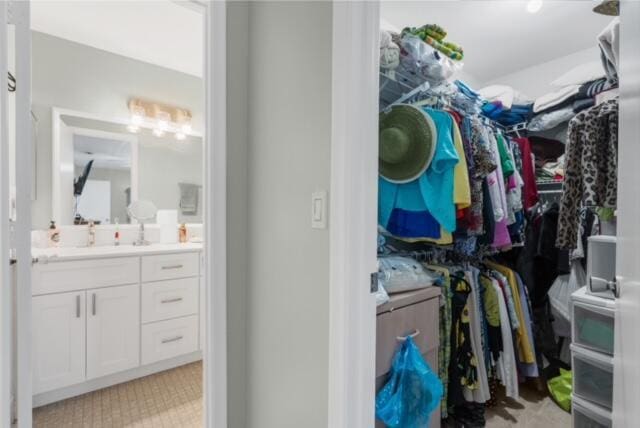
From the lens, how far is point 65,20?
7.13 ft

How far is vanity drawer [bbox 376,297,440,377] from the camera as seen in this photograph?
123 cm

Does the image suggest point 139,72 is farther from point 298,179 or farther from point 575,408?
point 575,408

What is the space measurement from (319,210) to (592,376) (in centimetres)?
154

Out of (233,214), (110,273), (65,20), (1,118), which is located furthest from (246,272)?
(65,20)

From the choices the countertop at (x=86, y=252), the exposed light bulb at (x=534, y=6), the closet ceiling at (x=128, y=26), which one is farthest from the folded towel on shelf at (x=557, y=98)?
the countertop at (x=86, y=252)

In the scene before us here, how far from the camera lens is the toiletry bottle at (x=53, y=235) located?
2.26m

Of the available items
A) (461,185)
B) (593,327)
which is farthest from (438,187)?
(593,327)

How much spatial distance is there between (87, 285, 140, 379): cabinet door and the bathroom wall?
807mm

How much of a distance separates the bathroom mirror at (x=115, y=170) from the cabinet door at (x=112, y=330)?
30.5 inches

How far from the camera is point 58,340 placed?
1882 millimetres

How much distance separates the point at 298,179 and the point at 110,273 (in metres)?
1.70

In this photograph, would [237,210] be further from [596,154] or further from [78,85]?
[78,85]

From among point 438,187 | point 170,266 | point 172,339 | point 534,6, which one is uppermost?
point 534,6

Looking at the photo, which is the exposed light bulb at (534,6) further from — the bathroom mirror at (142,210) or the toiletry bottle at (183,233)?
the bathroom mirror at (142,210)
